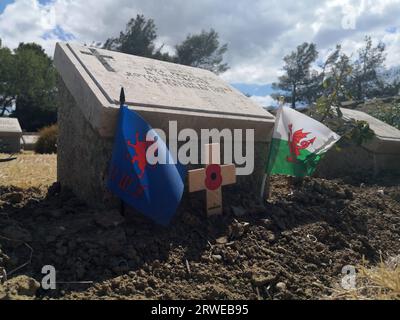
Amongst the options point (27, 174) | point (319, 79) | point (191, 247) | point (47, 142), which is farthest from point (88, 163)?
point (319, 79)

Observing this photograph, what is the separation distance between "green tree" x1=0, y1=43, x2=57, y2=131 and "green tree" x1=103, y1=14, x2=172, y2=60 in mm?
5906

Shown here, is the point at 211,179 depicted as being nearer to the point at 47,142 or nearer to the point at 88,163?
the point at 88,163

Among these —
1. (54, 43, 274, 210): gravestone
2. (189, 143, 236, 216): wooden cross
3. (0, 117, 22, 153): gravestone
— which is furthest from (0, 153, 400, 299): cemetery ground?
(0, 117, 22, 153): gravestone

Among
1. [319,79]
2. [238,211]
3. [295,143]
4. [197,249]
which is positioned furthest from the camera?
[319,79]

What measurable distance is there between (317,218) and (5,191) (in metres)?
2.69

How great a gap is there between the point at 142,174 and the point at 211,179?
72cm

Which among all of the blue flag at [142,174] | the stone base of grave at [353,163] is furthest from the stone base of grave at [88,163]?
the stone base of grave at [353,163]

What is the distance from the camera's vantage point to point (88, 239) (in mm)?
2711

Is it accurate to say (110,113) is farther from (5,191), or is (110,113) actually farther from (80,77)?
(5,191)

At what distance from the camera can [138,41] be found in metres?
23.5

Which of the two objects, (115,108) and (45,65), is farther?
(45,65)

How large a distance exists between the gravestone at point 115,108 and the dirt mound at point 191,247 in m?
0.30

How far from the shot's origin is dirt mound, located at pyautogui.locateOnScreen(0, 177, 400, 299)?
8.01 feet
